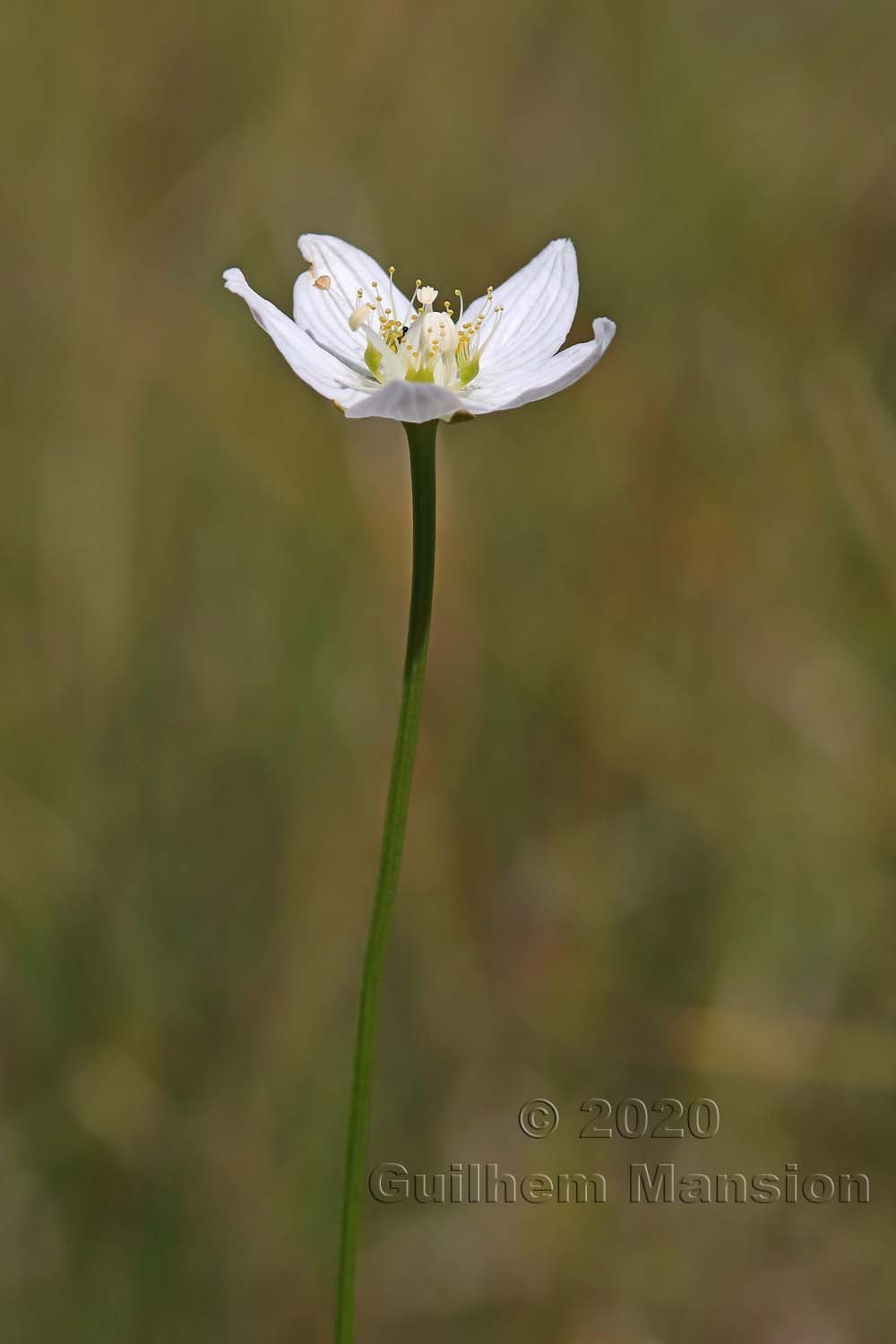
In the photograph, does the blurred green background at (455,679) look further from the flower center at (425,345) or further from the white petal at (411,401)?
the white petal at (411,401)

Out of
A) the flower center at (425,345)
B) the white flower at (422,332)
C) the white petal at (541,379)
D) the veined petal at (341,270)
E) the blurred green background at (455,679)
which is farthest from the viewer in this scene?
the blurred green background at (455,679)

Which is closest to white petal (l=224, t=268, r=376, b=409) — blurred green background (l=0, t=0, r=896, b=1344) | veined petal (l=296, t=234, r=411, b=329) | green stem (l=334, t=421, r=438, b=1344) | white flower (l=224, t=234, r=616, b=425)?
white flower (l=224, t=234, r=616, b=425)

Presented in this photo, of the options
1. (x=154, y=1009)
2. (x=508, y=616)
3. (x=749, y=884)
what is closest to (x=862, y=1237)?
(x=749, y=884)

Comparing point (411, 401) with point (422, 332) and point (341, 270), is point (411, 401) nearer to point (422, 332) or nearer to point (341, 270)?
point (422, 332)

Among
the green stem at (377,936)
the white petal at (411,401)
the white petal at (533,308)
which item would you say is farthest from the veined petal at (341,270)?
the green stem at (377,936)

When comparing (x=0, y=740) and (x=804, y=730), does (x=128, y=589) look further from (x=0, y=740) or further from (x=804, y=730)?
(x=804, y=730)

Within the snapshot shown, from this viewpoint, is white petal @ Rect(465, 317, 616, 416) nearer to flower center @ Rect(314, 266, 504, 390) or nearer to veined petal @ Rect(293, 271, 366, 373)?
flower center @ Rect(314, 266, 504, 390)
